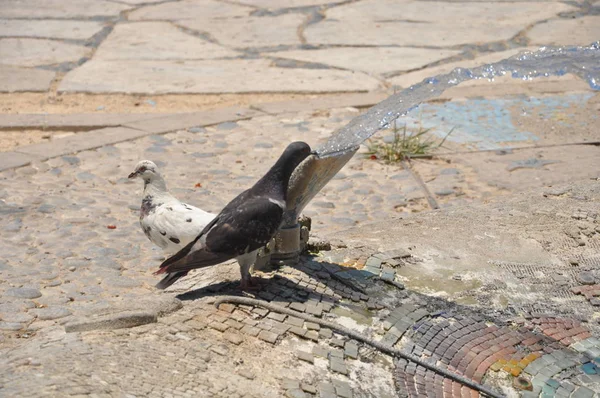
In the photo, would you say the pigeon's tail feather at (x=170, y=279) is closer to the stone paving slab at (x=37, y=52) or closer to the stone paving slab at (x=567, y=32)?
the stone paving slab at (x=37, y=52)

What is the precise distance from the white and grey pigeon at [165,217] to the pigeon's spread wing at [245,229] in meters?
0.29

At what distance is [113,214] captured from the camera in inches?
199

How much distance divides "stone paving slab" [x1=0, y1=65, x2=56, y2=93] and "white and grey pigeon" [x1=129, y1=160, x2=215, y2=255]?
3507 mm

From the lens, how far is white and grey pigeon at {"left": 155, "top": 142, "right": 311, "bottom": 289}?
139 inches

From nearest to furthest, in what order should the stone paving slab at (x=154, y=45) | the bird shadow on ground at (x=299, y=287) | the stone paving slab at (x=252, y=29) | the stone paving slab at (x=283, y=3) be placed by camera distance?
1. the bird shadow on ground at (x=299, y=287)
2. the stone paving slab at (x=154, y=45)
3. the stone paving slab at (x=252, y=29)
4. the stone paving slab at (x=283, y=3)

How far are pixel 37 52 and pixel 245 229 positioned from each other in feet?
17.7

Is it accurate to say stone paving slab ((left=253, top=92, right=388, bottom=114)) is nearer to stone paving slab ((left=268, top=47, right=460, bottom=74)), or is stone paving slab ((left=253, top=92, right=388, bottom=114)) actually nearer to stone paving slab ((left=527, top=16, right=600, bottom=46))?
stone paving slab ((left=268, top=47, right=460, bottom=74))

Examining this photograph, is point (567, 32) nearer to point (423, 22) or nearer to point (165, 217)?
point (423, 22)

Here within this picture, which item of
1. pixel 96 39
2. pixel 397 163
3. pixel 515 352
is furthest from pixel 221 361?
pixel 96 39

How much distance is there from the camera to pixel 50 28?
29.8 ft

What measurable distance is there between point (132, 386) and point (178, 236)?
120cm

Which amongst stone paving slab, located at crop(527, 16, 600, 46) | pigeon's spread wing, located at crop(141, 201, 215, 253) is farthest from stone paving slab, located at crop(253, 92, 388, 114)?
pigeon's spread wing, located at crop(141, 201, 215, 253)

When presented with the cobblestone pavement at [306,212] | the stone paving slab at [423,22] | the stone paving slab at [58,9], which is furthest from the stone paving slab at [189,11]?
the stone paving slab at [423,22]

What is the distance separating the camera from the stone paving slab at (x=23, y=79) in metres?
7.29
